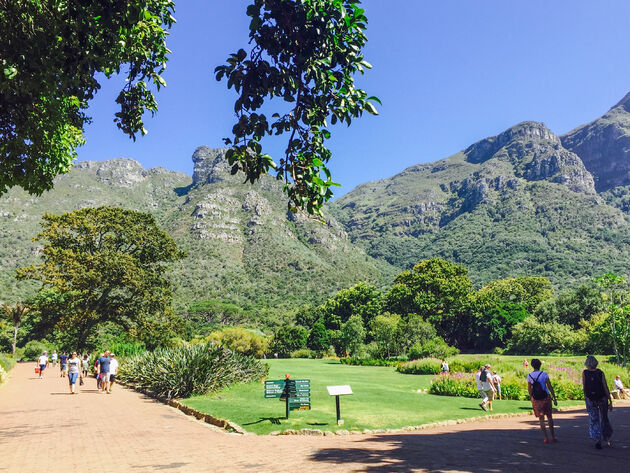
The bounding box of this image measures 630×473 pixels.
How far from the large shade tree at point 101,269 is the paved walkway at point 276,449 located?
21.5 meters

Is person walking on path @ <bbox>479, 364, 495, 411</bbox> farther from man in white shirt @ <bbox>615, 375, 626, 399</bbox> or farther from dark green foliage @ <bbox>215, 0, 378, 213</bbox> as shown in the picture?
dark green foliage @ <bbox>215, 0, 378, 213</bbox>

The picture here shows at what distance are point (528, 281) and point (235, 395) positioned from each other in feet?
274

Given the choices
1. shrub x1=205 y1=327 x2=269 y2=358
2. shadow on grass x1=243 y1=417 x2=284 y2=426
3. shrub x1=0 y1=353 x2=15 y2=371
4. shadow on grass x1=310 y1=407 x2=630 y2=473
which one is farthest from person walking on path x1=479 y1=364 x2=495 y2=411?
shrub x1=205 y1=327 x2=269 y2=358

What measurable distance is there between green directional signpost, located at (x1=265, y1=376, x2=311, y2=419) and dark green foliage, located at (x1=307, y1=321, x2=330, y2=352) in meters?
52.9

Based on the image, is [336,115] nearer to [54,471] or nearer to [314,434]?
[54,471]

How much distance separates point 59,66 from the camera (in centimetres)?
572

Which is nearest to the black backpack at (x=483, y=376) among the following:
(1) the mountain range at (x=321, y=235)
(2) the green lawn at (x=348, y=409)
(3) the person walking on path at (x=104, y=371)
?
(2) the green lawn at (x=348, y=409)

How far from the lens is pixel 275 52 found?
175 inches

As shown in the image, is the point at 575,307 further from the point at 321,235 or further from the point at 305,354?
the point at 321,235

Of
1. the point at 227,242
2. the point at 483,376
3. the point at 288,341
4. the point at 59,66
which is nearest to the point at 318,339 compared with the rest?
the point at 288,341

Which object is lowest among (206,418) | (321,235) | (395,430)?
(395,430)

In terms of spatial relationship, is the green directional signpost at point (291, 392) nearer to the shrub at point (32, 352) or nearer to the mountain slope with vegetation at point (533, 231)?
the shrub at point (32, 352)

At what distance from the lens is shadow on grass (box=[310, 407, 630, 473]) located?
622cm

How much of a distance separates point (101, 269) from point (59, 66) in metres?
29.3
